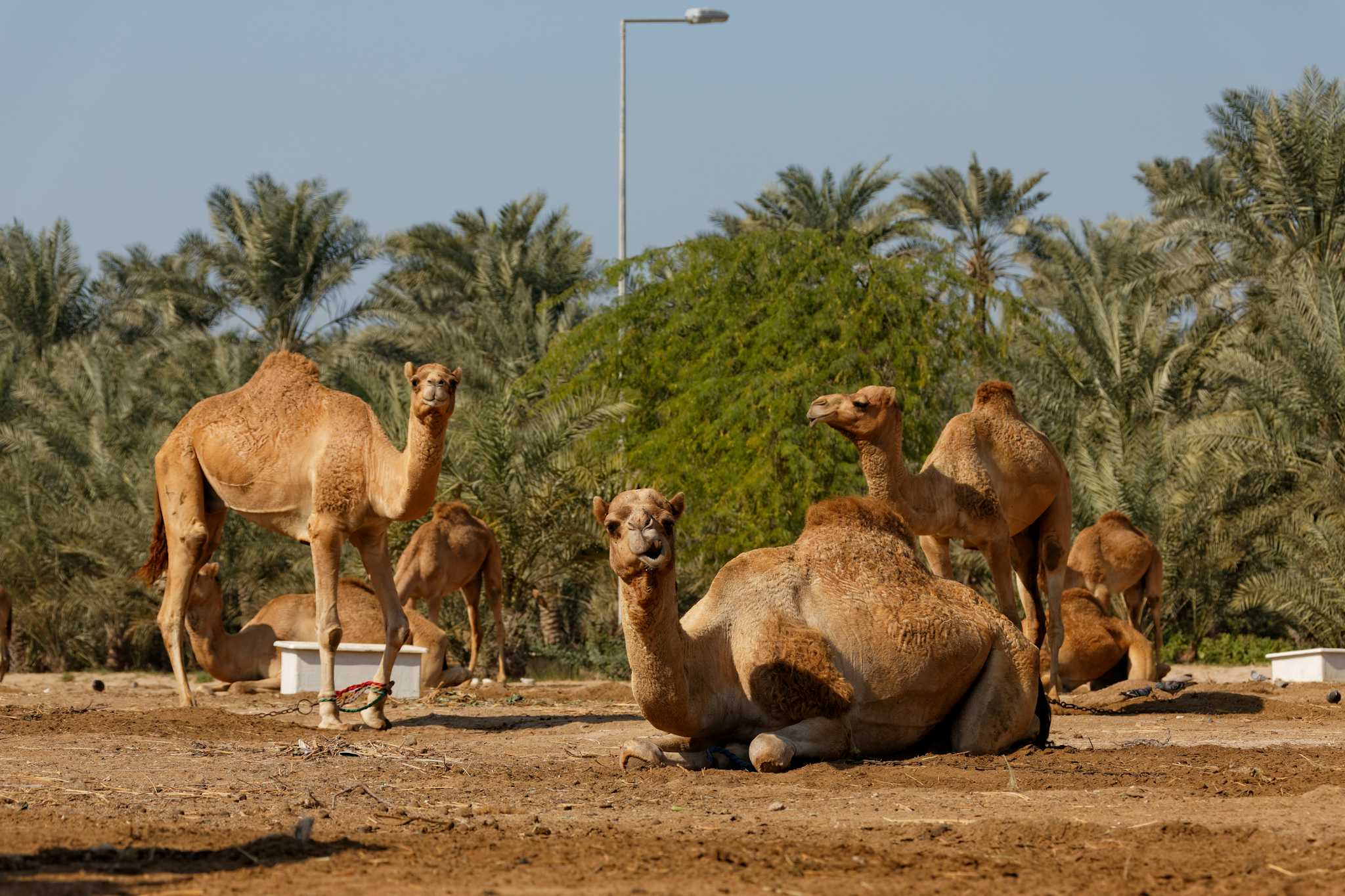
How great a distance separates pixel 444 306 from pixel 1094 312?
1653cm

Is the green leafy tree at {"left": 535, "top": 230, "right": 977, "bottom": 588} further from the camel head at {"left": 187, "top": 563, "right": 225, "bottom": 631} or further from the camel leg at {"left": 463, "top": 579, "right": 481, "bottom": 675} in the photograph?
the camel head at {"left": 187, "top": 563, "right": 225, "bottom": 631}

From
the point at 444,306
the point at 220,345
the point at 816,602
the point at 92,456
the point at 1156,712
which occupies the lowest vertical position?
the point at 1156,712

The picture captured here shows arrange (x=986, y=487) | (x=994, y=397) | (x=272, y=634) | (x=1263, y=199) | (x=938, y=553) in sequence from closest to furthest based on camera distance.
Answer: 1. (x=986, y=487)
2. (x=938, y=553)
3. (x=994, y=397)
4. (x=272, y=634)
5. (x=1263, y=199)

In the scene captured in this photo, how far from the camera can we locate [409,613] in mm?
15289

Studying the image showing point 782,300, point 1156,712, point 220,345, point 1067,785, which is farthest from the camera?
point 220,345

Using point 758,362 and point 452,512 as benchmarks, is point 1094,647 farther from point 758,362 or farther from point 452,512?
point 452,512

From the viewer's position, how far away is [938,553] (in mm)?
11867

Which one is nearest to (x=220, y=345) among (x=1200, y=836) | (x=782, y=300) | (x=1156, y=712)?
(x=782, y=300)

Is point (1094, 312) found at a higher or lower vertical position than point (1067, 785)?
higher

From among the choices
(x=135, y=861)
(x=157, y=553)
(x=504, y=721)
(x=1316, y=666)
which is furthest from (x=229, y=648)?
(x=135, y=861)

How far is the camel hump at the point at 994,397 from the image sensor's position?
12.3m

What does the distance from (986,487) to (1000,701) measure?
402 centimetres

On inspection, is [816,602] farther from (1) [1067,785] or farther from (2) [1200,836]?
(2) [1200,836]

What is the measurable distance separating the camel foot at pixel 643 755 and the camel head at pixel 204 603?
29.0 ft
